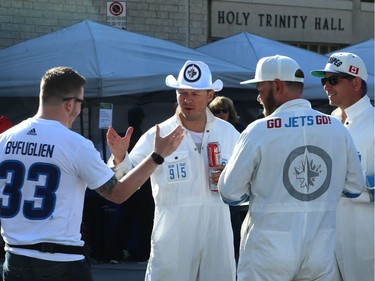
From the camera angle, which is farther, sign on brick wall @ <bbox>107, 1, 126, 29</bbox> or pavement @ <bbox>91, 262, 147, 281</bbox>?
sign on brick wall @ <bbox>107, 1, 126, 29</bbox>

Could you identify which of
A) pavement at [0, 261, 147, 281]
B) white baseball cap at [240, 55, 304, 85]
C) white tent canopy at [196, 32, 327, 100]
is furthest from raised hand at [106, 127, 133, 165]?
white tent canopy at [196, 32, 327, 100]

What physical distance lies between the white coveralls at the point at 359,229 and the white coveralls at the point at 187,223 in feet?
2.67

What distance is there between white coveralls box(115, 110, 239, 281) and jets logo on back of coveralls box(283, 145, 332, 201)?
1085mm

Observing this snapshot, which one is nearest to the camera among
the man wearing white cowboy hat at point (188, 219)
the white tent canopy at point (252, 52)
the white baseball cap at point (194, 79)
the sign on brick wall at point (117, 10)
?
the man wearing white cowboy hat at point (188, 219)

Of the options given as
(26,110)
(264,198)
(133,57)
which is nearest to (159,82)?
(133,57)

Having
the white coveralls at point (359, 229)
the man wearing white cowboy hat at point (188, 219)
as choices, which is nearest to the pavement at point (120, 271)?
the man wearing white cowboy hat at point (188, 219)

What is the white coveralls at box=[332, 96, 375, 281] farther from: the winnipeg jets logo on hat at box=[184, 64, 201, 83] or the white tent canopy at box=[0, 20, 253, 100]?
the white tent canopy at box=[0, 20, 253, 100]

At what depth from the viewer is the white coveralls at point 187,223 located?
5.64 m

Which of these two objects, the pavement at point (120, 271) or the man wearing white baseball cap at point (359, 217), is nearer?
the man wearing white baseball cap at point (359, 217)

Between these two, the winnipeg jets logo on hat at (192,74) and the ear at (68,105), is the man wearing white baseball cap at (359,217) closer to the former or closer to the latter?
the winnipeg jets logo on hat at (192,74)

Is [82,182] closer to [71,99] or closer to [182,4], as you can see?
[71,99]

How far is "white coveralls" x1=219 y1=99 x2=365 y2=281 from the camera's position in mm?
4699

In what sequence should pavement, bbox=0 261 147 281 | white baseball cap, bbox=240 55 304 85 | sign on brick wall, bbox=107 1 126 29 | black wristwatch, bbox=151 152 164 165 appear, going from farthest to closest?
sign on brick wall, bbox=107 1 126 29, pavement, bbox=0 261 147 281, white baseball cap, bbox=240 55 304 85, black wristwatch, bbox=151 152 164 165

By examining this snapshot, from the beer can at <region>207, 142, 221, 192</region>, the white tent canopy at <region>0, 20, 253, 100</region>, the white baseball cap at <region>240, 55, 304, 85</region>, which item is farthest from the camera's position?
the white tent canopy at <region>0, 20, 253, 100</region>
